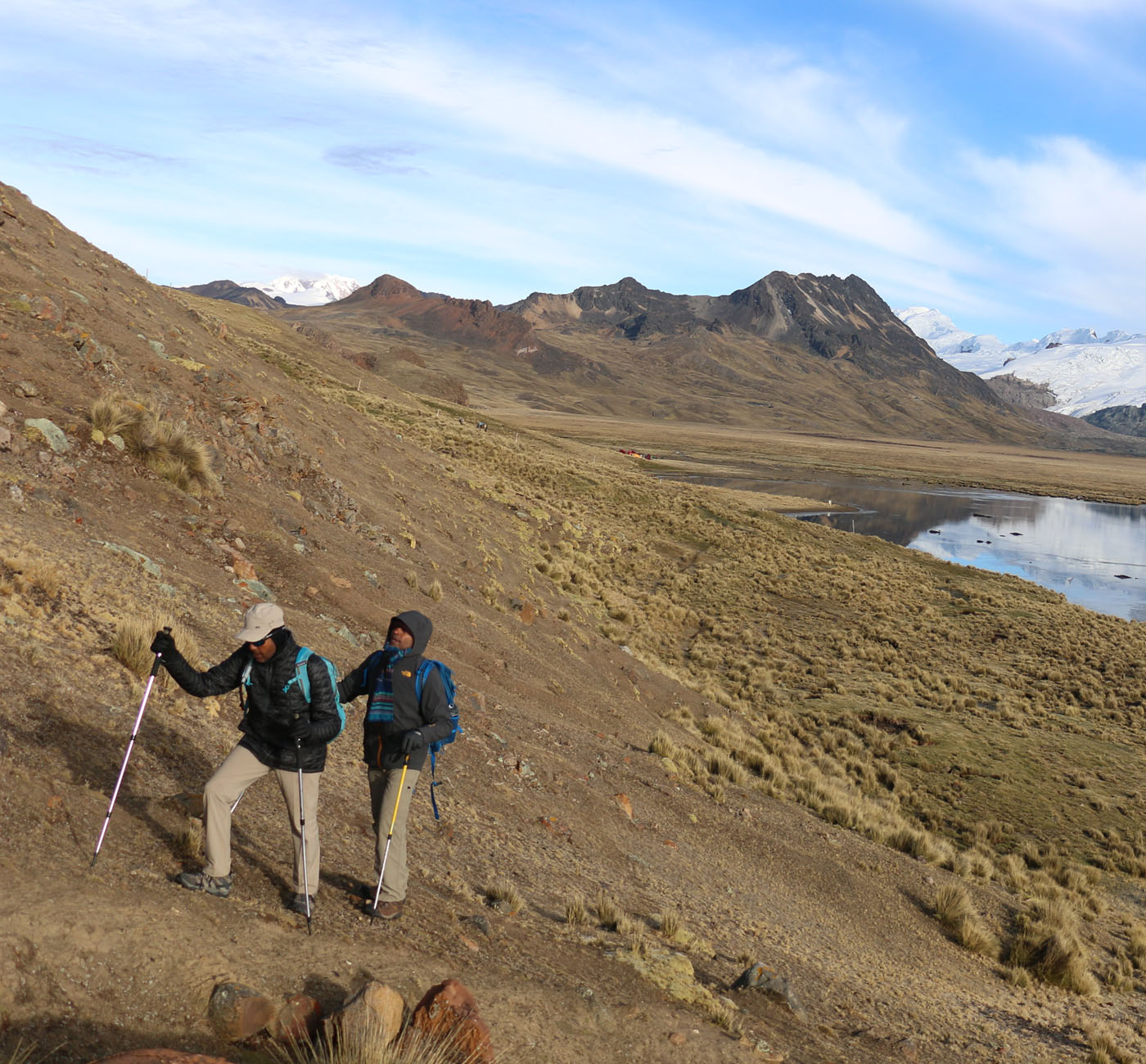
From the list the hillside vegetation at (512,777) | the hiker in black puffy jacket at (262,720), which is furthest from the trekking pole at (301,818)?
the hillside vegetation at (512,777)

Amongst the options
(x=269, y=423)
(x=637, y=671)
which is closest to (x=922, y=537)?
(x=637, y=671)

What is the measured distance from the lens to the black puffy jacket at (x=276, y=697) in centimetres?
533

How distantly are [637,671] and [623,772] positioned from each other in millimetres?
7040

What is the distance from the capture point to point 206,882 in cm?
532

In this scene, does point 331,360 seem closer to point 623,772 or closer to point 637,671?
point 637,671

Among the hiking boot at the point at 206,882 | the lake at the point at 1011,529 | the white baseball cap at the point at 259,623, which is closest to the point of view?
the white baseball cap at the point at 259,623

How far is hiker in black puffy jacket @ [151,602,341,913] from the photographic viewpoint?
17.4ft

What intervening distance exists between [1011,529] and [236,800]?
2943 inches

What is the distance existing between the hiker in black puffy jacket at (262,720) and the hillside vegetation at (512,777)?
475 mm

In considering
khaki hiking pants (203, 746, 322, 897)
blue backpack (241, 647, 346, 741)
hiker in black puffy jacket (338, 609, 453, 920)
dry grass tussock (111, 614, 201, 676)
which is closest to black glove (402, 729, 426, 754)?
hiker in black puffy jacket (338, 609, 453, 920)

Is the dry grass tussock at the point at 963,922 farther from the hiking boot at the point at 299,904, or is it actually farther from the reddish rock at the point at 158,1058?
the reddish rock at the point at 158,1058

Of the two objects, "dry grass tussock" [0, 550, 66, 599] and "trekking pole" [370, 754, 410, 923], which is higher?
"dry grass tussock" [0, 550, 66, 599]

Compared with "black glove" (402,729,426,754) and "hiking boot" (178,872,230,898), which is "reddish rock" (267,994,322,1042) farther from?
"black glove" (402,729,426,754)

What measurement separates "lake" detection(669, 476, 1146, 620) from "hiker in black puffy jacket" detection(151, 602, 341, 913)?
142 feet
